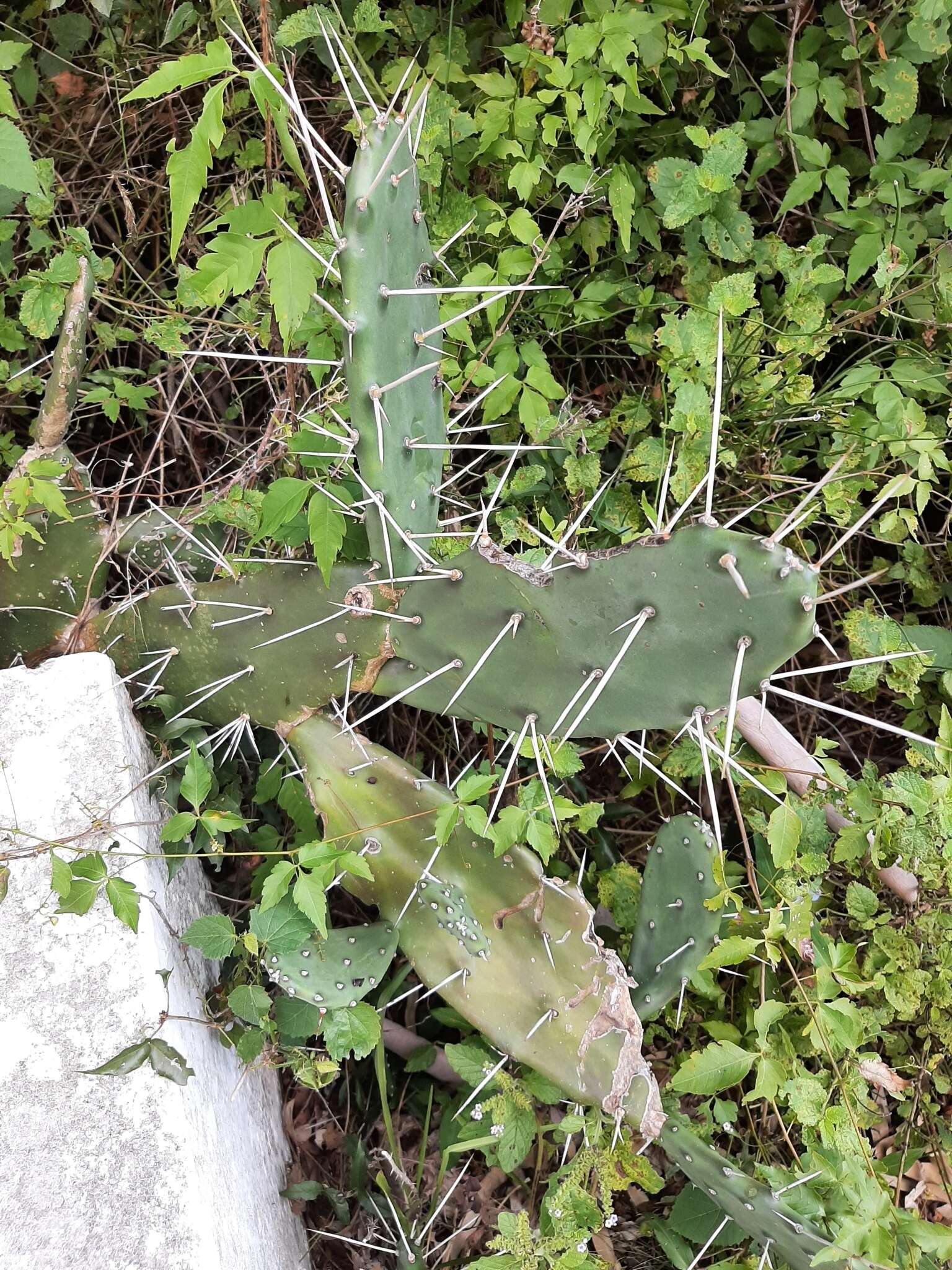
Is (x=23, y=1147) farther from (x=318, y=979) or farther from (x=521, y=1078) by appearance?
(x=521, y=1078)

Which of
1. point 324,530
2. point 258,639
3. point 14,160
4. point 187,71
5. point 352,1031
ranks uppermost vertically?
point 187,71

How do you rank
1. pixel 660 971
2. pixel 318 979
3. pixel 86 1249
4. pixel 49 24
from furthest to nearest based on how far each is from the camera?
pixel 49 24, pixel 660 971, pixel 318 979, pixel 86 1249

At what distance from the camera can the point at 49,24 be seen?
188cm

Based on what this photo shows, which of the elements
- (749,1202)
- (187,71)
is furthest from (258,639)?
(749,1202)

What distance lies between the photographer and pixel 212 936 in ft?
4.19

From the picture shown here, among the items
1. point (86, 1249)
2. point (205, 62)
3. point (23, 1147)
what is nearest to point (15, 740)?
point (23, 1147)

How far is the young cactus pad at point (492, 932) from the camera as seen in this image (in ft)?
3.94

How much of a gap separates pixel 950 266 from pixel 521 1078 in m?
1.61

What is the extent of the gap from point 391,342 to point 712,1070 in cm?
108

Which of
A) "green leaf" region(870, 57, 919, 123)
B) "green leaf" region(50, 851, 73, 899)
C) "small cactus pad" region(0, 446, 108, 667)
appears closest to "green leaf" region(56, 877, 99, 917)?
"green leaf" region(50, 851, 73, 899)

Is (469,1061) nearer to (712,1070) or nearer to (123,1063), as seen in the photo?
(712,1070)

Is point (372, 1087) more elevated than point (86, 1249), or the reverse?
point (86, 1249)

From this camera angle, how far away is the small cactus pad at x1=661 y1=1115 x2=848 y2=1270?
1.18m

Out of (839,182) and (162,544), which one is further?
(839,182)
